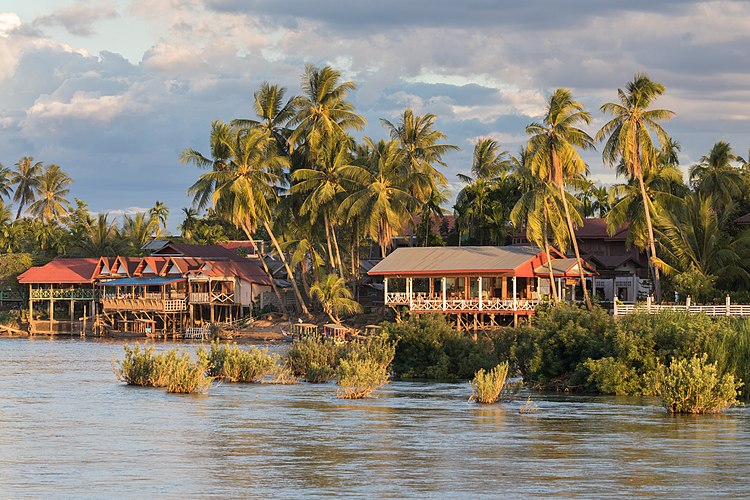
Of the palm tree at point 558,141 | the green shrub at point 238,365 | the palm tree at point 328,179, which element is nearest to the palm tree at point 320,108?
the palm tree at point 328,179

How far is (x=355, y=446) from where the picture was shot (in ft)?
77.9

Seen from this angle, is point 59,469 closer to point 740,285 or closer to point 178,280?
point 740,285

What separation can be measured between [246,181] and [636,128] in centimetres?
2713

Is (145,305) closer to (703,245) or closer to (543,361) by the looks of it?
(703,245)

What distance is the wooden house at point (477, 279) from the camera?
6425 centimetres

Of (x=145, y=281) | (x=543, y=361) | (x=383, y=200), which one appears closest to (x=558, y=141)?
(x=383, y=200)

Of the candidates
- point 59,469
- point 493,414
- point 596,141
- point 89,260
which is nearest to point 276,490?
point 59,469

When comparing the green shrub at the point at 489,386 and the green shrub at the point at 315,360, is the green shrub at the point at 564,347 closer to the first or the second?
the green shrub at the point at 489,386

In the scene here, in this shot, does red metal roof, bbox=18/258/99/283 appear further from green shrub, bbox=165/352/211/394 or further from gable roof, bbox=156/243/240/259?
green shrub, bbox=165/352/211/394

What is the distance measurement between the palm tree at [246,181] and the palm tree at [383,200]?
6454 millimetres

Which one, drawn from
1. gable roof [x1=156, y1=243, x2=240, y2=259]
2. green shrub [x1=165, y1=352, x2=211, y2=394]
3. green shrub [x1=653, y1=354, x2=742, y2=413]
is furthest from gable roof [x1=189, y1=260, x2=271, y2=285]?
green shrub [x1=653, y1=354, x2=742, y2=413]

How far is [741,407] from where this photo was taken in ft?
104

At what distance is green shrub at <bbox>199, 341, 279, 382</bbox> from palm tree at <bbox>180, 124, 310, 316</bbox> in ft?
119

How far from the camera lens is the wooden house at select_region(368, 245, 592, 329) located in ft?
211
